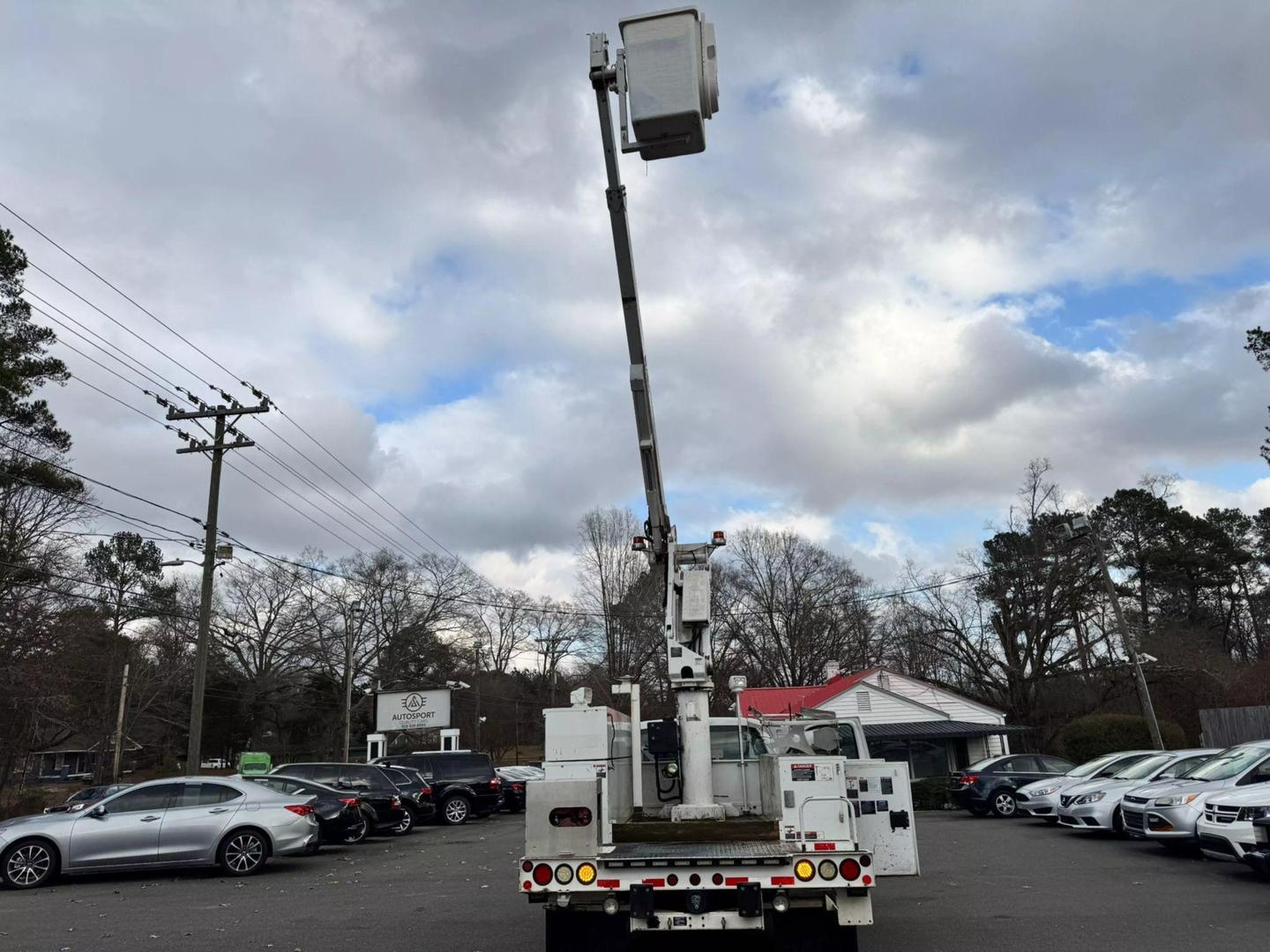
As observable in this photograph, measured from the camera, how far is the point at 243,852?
12789 millimetres

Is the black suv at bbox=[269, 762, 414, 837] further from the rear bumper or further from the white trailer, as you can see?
the white trailer

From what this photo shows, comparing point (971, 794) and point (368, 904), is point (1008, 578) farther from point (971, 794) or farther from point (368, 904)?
point (368, 904)

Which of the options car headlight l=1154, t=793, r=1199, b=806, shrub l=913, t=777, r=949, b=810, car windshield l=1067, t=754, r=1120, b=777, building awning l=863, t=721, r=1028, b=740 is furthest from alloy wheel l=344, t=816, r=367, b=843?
building awning l=863, t=721, r=1028, b=740

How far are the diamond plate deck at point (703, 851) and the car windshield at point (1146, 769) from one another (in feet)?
39.3

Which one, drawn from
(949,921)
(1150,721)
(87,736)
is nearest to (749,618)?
(1150,721)

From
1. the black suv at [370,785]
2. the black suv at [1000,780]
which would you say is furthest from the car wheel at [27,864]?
the black suv at [1000,780]

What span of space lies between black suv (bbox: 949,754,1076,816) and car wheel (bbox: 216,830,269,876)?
1613cm

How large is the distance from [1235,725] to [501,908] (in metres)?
25.5

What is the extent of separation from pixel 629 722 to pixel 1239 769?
365 inches

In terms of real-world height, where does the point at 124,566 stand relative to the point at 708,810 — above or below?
above

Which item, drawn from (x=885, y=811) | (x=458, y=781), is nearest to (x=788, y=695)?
(x=458, y=781)

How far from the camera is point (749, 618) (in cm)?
5619

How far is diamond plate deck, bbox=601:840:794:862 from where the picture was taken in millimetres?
5766

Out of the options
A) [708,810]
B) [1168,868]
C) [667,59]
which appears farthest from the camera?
[1168,868]
